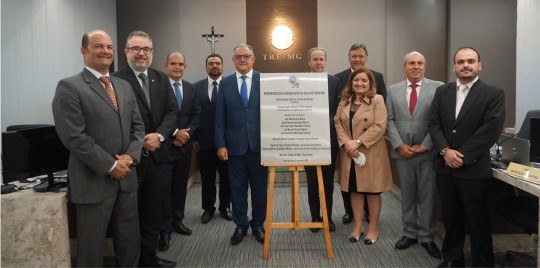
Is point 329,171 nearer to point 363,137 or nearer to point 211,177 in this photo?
point 363,137

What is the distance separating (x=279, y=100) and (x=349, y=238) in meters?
1.33

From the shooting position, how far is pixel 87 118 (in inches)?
86.0

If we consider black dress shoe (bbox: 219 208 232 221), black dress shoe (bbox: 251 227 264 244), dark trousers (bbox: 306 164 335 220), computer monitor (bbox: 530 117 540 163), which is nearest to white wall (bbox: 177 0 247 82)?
black dress shoe (bbox: 219 208 232 221)

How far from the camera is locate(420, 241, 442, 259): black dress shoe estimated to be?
3.04 metres

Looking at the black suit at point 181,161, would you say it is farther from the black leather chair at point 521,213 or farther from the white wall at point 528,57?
the white wall at point 528,57

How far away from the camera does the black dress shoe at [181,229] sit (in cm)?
366

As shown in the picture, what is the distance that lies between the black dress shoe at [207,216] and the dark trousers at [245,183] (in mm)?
696

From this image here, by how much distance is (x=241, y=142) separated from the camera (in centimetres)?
322

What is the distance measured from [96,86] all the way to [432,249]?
2580 millimetres

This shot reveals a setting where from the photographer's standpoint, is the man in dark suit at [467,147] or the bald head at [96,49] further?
the man in dark suit at [467,147]

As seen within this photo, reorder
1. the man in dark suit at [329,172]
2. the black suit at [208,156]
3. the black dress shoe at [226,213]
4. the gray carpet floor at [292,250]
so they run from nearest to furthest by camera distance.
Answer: the gray carpet floor at [292,250]
the man in dark suit at [329,172]
the black suit at [208,156]
the black dress shoe at [226,213]

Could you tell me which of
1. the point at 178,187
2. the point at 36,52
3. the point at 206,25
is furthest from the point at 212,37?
the point at 178,187

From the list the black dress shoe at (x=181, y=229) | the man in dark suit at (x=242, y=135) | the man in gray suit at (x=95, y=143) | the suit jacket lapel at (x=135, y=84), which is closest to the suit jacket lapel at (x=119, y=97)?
the man in gray suit at (x=95, y=143)

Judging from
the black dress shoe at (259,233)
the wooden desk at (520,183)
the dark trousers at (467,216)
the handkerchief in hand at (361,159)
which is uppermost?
the handkerchief in hand at (361,159)
